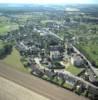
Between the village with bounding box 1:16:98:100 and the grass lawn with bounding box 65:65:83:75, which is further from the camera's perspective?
the grass lawn with bounding box 65:65:83:75

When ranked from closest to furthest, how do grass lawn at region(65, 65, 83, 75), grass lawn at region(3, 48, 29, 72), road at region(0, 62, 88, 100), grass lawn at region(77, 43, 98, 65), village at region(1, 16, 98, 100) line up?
road at region(0, 62, 88, 100)
village at region(1, 16, 98, 100)
grass lawn at region(65, 65, 83, 75)
grass lawn at region(3, 48, 29, 72)
grass lawn at region(77, 43, 98, 65)

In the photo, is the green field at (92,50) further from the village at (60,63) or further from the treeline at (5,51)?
the treeline at (5,51)

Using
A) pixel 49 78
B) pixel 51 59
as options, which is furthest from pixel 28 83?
pixel 51 59

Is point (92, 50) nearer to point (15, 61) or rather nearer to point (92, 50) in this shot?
point (92, 50)

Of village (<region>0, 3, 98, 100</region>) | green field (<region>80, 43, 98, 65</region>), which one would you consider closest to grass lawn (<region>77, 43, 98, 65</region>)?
green field (<region>80, 43, 98, 65</region>)

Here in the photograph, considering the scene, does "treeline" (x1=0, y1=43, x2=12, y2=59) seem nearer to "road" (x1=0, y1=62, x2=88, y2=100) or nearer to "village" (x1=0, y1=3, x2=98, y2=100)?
"village" (x1=0, y1=3, x2=98, y2=100)

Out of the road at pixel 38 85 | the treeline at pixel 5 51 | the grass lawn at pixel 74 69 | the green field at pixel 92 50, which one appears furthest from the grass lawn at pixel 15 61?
the green field at pixel 92 50
